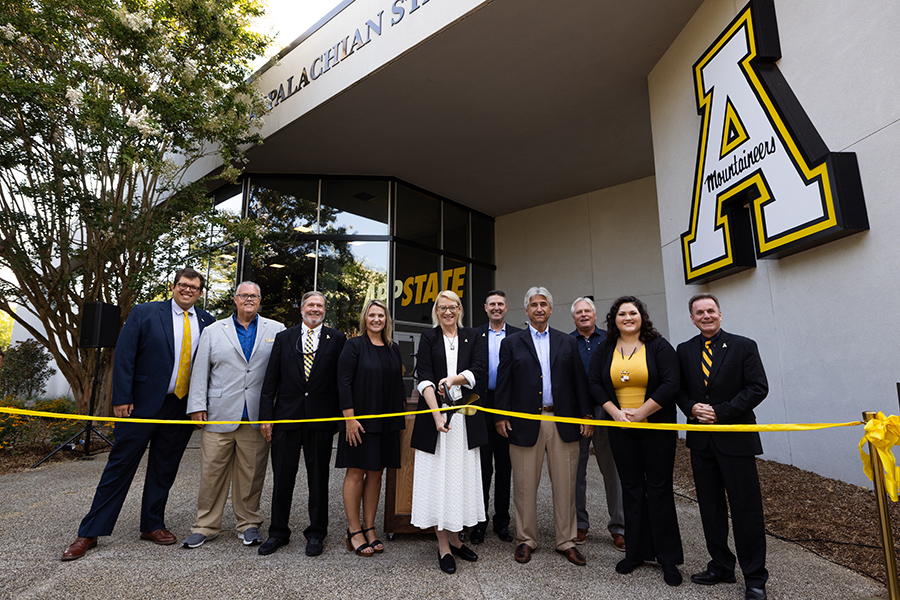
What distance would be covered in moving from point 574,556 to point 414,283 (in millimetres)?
8877

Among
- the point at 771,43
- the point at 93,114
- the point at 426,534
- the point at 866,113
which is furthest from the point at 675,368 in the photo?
the point at 93,114

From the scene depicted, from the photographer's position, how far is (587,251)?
11.9 m

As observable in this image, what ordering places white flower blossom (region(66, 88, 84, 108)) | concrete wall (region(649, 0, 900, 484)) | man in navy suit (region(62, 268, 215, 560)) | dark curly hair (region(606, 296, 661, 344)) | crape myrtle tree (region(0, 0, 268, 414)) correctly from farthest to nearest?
crape myrtle tree (region(0, 0, 268, 414)) → white flower blossom (region(66, 88, 84, 108)) → concrete wall (region(649, 0, 900, 484)) → man in navy suit (region(62, 268, 215, 560)) → dark curly hair (region(606, 296, 661, 344))

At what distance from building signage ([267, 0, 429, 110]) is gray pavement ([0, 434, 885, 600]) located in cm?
700

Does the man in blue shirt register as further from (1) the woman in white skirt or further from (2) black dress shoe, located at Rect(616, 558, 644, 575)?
(1) the woman in white skirt

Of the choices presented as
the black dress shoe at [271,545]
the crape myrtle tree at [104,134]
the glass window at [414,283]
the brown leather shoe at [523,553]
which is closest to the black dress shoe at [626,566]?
the brown leather shoe at [523,553]

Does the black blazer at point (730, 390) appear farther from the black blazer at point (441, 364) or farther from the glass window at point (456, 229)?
the glass window at point (456, 229)

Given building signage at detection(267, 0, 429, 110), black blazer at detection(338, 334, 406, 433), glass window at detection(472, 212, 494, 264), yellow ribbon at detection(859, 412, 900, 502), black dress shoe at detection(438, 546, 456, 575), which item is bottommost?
black dress shoe at detection(438, 546, 456, 575)

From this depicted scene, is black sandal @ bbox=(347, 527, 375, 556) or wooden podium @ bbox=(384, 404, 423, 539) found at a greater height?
wooden podium @ bbox=(384, 404, 423, 539)

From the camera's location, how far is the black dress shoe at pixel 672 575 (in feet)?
8.92

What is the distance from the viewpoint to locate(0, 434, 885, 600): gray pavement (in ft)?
8.61

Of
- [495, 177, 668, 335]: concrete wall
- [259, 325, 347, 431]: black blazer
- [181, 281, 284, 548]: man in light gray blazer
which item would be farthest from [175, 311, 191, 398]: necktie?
[495, 177, 668, 335]: concrete wall

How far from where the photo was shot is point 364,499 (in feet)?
10.8

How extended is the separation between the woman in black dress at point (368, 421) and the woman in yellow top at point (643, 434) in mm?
1407
